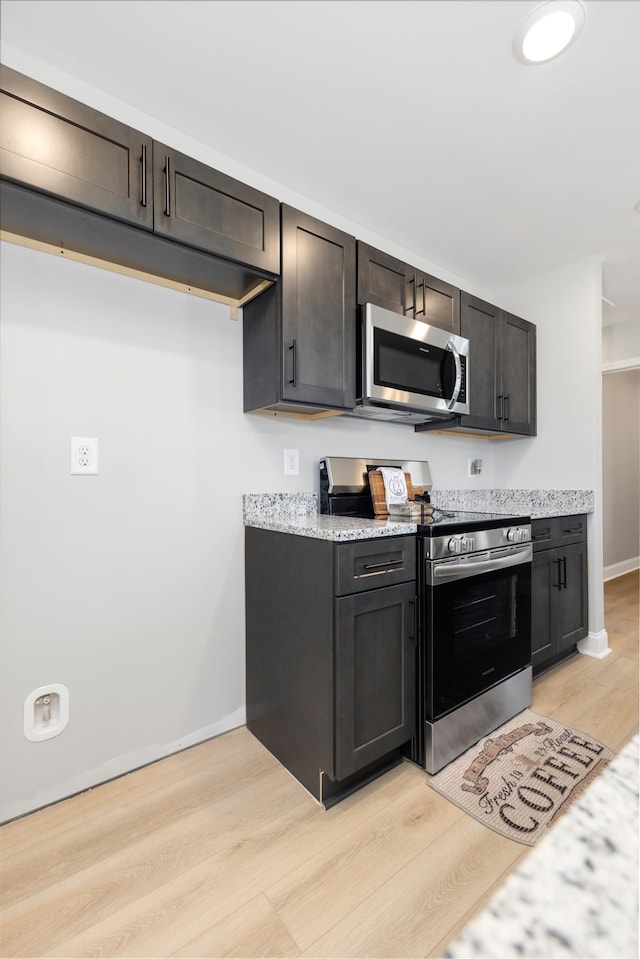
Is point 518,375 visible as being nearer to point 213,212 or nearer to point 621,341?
point 621,341

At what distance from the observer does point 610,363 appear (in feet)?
13.4

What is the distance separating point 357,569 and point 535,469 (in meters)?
2.21

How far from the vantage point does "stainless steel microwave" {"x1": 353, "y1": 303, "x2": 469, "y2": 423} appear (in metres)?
2.12

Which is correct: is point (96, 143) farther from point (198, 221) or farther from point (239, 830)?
point (239, 830)

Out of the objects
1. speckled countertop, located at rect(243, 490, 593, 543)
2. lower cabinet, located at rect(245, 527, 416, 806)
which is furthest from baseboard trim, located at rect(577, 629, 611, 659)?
lower cabinet, located at rect(245, 527, 416, 806)

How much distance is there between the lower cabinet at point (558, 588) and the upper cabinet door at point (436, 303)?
1199 mm

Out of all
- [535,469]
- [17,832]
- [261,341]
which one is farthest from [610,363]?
[17,832]

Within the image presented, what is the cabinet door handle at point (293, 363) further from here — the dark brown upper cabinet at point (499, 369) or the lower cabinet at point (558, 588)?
the lower cabinet at point (558, 588)

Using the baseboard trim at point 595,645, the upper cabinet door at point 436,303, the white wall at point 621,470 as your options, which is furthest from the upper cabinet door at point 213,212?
the white wall at point 621,470

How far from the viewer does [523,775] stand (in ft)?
5.76

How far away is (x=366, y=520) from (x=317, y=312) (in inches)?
35.9

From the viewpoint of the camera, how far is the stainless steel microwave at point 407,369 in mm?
2115

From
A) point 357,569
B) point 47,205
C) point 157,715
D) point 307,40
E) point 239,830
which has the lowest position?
point 239,830

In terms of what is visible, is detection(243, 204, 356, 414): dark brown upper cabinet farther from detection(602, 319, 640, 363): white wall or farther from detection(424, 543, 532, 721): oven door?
detection(602, 319, 640, 363): white wall
